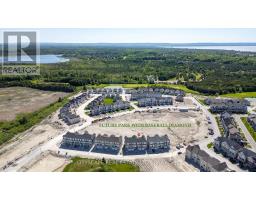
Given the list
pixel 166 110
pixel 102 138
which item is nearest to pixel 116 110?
pixel 166 110

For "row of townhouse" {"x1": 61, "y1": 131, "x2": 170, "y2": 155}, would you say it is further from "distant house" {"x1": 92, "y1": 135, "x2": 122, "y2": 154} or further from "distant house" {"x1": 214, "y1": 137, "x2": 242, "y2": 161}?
"distant house" {"x1": 214, "y1": 137, "x2": 242, "y2": 161}

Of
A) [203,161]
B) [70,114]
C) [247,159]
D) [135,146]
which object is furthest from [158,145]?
[70,114]

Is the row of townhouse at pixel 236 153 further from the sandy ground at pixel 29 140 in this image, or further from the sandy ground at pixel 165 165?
the sandy ground at pixel 29 140

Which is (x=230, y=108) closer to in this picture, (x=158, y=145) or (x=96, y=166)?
(x=158, y=145)

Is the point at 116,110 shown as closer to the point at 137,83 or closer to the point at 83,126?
the point at 83,126

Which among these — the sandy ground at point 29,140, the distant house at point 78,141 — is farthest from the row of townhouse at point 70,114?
the distant house at point 78,141
